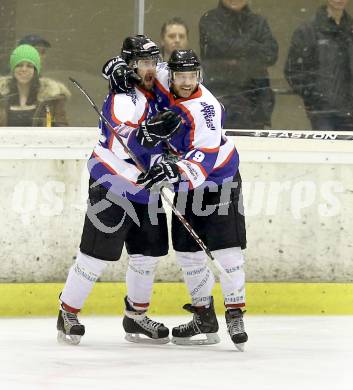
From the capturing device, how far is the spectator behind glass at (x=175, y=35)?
6703 millimetres

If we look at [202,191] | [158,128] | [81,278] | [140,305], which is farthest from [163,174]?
[140,305]

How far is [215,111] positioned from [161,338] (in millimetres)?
1116

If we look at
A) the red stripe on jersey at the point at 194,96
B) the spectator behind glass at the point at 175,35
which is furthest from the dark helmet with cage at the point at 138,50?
the spectator behind glass at the point at 175,35

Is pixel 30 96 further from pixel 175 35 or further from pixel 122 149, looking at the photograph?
pixel 122 149

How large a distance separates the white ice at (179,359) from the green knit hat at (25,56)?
1.29 metres

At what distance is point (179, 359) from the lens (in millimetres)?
5402

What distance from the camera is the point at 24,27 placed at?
21.8ft

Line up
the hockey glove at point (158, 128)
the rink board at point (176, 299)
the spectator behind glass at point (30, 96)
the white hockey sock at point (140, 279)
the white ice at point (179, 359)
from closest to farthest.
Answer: the white ice at point (179, 359), the hockey glove at point (158, 128), the white hockey sock at point (140, 279), the rink board at point (176, 299), the spectator behind glass at point (30, 96)

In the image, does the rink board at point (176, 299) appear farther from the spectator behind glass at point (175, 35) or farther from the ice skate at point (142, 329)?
the spectator behind glass at point (175, 35)

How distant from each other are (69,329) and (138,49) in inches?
48.9

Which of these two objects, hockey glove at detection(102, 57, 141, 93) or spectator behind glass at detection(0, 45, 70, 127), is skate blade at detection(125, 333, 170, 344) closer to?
hockey glove at detection(102, 57, 141, 93)

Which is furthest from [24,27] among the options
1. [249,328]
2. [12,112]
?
[249,328]

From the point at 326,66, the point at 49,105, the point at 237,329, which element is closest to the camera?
the point at 237,329

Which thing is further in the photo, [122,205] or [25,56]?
[25,56]
